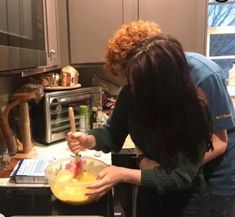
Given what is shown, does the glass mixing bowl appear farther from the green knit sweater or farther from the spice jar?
the spice jar

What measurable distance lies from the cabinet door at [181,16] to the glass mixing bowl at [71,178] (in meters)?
1.28

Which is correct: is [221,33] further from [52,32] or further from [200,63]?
[200,63]

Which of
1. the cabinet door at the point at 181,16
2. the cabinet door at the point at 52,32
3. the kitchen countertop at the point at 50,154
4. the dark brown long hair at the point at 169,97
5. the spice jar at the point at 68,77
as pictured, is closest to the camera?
the dark brown long hair at the point at 169,97

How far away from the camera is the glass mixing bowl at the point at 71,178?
104 cm

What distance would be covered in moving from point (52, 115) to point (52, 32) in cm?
45

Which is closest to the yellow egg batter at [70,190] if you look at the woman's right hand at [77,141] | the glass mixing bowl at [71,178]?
the glass mixing bowl at [71,178]

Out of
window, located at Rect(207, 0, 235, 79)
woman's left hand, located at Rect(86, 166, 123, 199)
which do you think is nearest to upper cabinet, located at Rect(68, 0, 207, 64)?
window, located at Rect(207, 0, 235, 79)

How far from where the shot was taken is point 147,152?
1163mm

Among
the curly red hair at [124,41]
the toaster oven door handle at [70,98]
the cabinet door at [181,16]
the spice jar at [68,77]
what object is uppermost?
the cabinet door at [181,16]

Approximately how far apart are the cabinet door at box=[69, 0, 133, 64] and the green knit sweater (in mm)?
911

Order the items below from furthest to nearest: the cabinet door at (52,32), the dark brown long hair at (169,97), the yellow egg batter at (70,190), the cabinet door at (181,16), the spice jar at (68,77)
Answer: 1. the cabinet door at (181,16)
2. the spice jar at (68,77)
3. the cabinet door at (52,32)
4. the yellow egg batter at (70,190)
5. the dark brown long hair at (169,97)

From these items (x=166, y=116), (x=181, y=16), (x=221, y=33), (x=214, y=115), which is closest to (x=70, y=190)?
(x=166, y=116)

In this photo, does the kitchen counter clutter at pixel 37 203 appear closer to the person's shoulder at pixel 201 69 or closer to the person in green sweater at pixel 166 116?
the person in green sweater at pixel 166 116

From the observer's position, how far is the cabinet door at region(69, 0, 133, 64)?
2127mm
